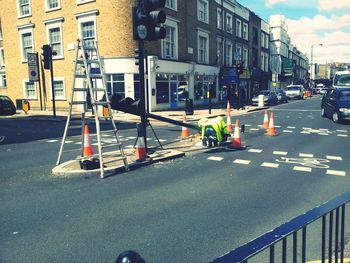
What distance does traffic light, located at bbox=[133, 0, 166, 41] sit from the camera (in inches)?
283

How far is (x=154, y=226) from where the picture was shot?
4457 mm

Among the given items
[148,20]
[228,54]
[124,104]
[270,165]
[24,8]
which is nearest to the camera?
[148,20]

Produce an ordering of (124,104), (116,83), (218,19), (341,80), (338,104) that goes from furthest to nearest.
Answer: (218,19) < (116,83) < (341,80) < (338,104) < (124,104)

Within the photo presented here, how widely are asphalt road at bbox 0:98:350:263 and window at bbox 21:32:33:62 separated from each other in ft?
78.3

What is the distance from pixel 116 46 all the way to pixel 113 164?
58.5ft

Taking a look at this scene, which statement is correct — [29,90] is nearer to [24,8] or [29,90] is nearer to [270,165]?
[24,8]

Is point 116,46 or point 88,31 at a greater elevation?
point 88,31

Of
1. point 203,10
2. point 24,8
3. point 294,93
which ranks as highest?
point 203,10

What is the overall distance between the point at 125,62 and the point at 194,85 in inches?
385

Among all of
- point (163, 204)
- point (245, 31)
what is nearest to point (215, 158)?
point (163, 204)

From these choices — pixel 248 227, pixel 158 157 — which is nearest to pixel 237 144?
pixel 158 157

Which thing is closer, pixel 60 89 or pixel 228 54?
pixel 60 89

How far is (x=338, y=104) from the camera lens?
54.0 feet

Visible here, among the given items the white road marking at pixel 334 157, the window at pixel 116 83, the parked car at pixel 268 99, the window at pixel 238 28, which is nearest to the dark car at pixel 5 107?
the window at pixel 116 83
